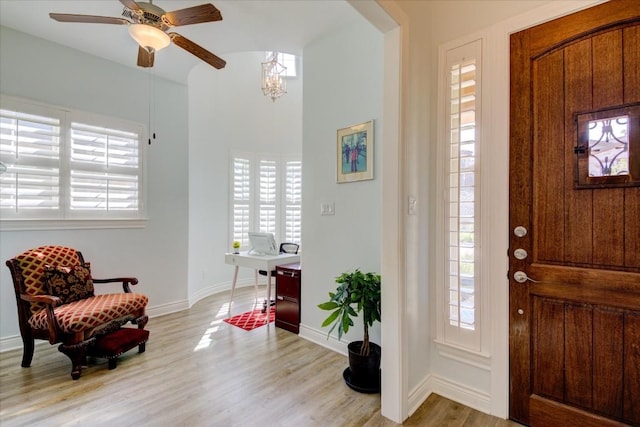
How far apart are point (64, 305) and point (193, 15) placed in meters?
2.52

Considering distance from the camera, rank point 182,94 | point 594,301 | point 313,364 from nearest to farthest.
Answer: point 594,301 → point 313,364 → point 182,94

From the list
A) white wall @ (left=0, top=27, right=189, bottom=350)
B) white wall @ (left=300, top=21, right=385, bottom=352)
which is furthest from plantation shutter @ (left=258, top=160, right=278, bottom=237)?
white wall @ (left=300, top=21, right=385, bottom=352)

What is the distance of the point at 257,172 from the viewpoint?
545 cm

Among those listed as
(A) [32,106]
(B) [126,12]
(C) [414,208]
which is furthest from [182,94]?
(C) [414,208]

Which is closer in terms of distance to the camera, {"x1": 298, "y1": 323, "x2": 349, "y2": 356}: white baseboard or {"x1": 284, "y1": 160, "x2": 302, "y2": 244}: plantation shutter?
{"x1": 298, "y1": 323, "x2": 349, "y2": 356}: white baseboard

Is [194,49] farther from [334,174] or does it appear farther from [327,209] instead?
[327,209]

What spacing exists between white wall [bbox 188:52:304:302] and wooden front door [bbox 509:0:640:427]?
4010 millimetres

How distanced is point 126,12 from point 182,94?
1940mm

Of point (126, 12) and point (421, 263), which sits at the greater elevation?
point (126, 12)

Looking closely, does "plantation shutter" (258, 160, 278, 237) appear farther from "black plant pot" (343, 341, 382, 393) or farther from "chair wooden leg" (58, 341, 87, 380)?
"black plant pot" (343, 341, 382, 393)

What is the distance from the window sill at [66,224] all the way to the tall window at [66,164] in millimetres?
41

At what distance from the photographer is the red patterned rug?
3434 millimetres

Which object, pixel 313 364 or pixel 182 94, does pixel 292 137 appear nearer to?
pixel 182 94

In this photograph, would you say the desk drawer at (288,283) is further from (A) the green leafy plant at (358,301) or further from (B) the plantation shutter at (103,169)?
(B) the plantation shutter at (103,169)
